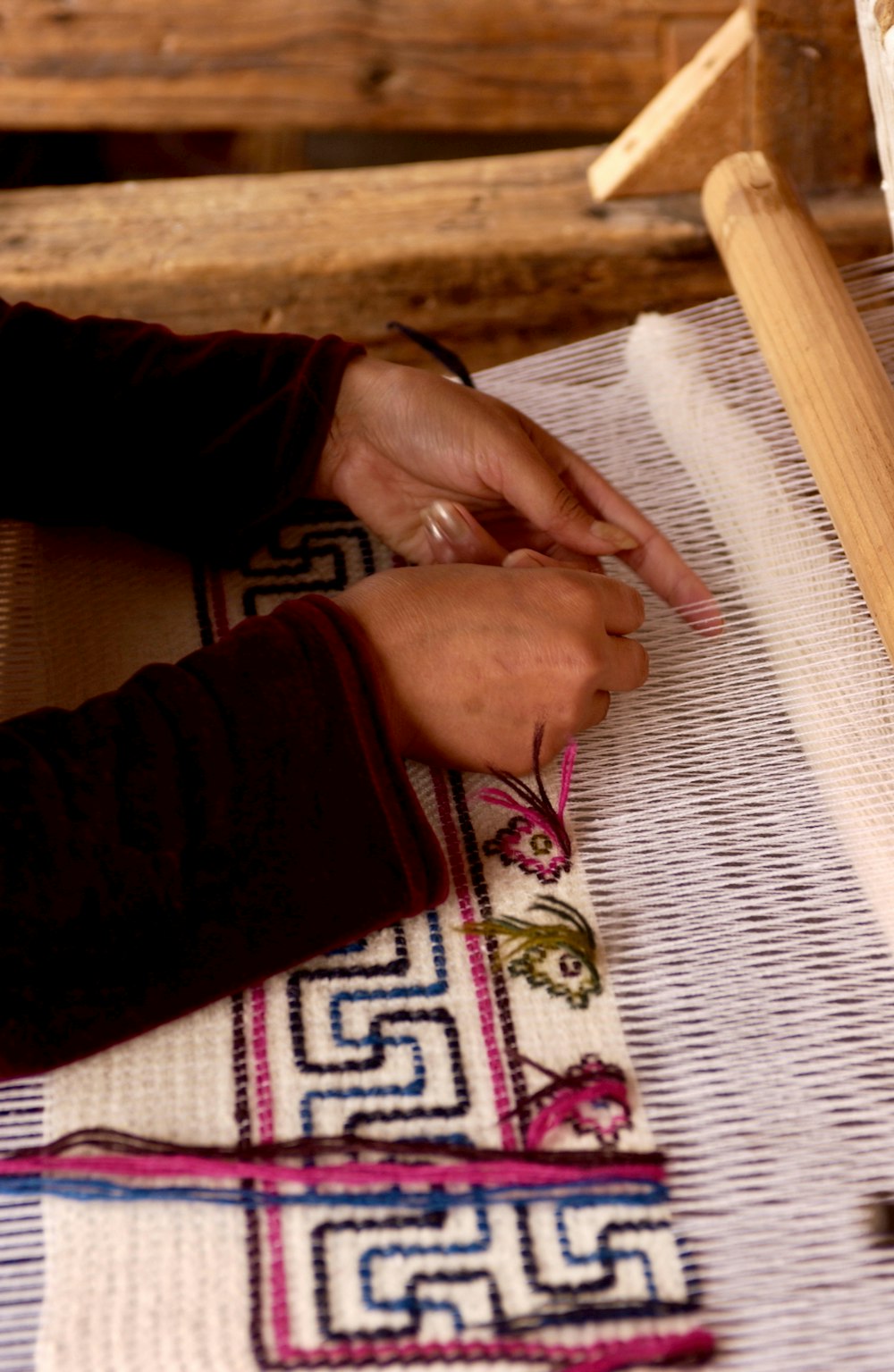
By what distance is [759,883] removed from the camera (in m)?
0.90

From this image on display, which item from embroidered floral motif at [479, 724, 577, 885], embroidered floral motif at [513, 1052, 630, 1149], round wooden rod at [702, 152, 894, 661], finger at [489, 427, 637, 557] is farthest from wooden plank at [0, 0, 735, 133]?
embroidered floral motif at [513, 1052, 630, 1149]

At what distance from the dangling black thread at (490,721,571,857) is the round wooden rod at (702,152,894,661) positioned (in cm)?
26

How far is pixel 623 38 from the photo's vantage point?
6.12ft

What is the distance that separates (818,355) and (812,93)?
539 millimetres

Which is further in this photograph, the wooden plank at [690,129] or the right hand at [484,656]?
the wooden plank at [690,129]

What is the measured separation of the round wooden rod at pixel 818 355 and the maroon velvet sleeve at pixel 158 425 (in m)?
0.37

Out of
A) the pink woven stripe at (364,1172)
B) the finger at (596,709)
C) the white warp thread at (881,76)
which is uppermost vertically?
the white warp thread at (881,76)

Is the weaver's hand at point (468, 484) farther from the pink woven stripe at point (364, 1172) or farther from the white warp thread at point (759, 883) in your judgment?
the pink woven stripe at point (364, 1172)

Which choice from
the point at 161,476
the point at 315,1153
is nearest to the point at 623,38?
the point at 161,476

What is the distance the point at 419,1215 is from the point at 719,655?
0.50 metres

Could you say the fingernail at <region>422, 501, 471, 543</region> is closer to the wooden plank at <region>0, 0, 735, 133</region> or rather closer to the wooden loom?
the wooden loom

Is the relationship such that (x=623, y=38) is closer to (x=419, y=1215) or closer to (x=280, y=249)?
(x=280, y=249)

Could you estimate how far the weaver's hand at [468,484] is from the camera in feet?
3.52

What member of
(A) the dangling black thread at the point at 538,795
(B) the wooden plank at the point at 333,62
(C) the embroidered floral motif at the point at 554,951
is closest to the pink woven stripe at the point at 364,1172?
(C) the embroidered floral motif at the point at 554,951
